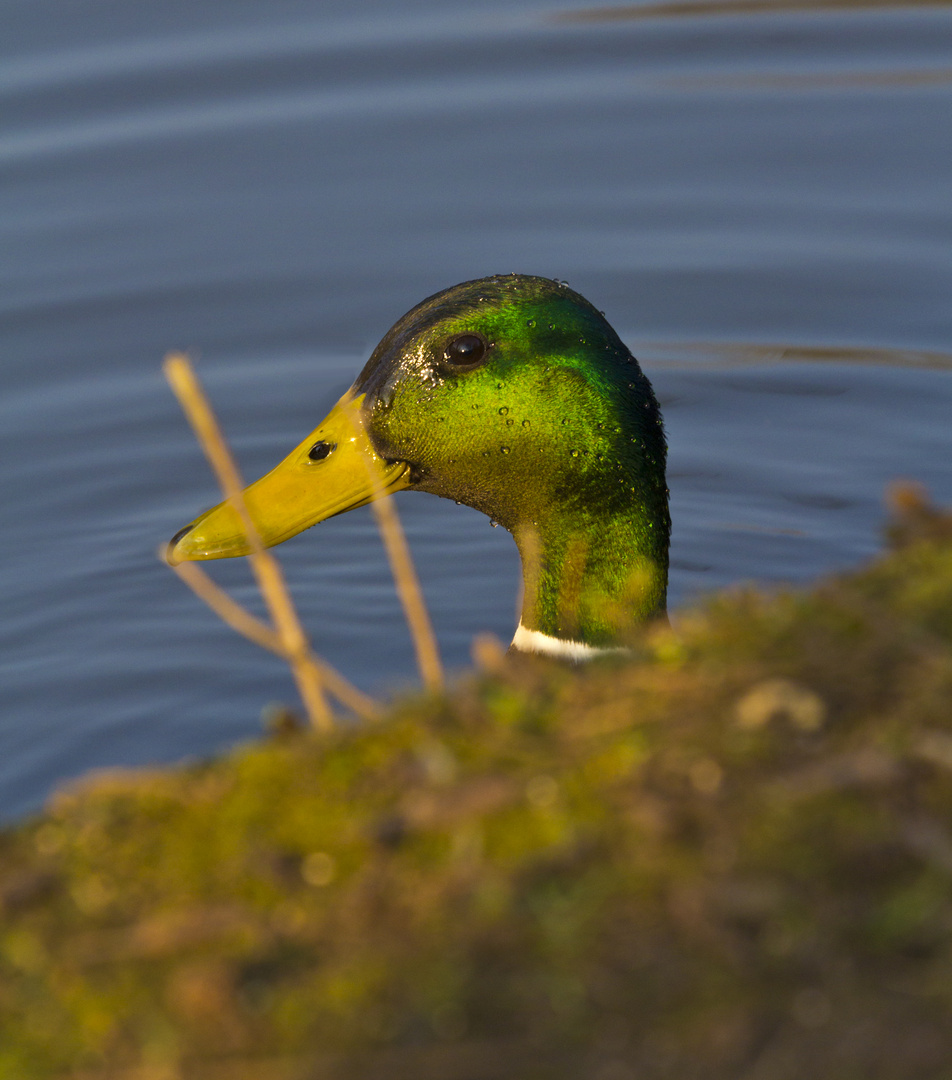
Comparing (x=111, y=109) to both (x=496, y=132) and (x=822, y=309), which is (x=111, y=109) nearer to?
(x=496, y=132)

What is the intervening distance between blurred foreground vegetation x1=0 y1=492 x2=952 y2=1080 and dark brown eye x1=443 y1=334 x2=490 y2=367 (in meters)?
2.15

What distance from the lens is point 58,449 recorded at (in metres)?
7.11

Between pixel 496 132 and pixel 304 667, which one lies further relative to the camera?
pixel 496 132

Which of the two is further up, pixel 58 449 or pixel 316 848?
pixel 316 848

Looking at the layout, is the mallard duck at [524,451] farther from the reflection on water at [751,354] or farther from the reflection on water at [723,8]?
the reflection on water at [723,8]

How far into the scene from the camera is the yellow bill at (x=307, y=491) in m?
4.34

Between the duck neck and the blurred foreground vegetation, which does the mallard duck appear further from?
the blurred foreground vegetation

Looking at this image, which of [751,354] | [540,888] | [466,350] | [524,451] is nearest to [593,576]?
[524,451]

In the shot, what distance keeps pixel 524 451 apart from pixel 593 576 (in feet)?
1.34

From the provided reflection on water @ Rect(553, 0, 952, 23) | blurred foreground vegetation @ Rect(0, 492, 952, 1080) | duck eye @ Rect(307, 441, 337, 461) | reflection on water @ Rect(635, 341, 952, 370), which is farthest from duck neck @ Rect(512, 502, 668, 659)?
reflection on water @ Rect(553, 0, 952, 23)

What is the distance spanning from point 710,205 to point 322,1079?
7.26 metres

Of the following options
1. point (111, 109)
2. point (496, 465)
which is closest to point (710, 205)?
point (111, 109)

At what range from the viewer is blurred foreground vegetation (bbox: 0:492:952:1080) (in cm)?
163

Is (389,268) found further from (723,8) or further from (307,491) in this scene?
(307,491)
